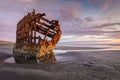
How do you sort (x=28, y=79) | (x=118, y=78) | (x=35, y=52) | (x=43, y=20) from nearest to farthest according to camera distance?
(x=28, y=79) → (x=118, y=78) → (x=35, y=52) → (x=43, y=20)

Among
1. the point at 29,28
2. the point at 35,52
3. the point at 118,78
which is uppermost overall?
the point at 29,28

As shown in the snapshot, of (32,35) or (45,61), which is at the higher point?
(32,35)

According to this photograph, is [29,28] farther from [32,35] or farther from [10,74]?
[10,74]

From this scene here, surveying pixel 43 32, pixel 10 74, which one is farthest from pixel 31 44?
pixel 10 74

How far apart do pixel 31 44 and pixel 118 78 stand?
28.6ft

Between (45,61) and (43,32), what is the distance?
9.36 feet

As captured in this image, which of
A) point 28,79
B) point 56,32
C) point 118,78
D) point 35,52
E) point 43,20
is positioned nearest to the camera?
point 28,79

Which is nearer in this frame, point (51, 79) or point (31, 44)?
point (51, 79)

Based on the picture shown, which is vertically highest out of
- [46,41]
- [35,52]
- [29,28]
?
[29,28]

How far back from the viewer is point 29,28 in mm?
16656

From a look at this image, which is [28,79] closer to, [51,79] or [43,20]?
[51,79]

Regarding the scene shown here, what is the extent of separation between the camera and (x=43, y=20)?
16.4m

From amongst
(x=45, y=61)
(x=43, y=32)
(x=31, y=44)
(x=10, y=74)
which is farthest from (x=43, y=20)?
(x=10, y=74)

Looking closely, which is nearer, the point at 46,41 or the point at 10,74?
the point at 10,74
